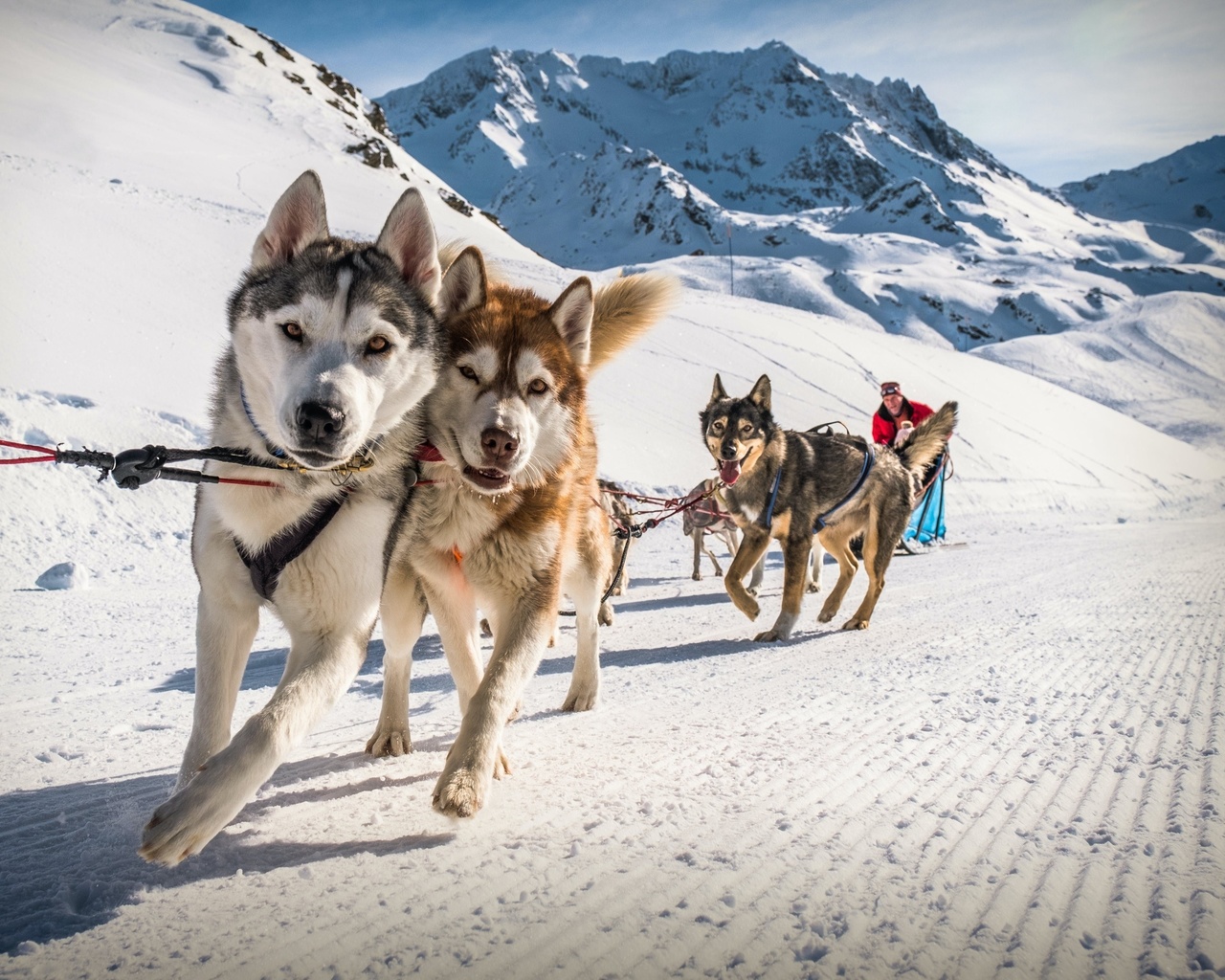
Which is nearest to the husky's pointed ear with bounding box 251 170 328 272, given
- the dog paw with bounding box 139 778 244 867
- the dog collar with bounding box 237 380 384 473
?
the dog collar with bounding box 237 380 384 473

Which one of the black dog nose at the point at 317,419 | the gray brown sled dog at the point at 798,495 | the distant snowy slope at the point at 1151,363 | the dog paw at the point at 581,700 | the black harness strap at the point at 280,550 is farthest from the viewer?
the distant snowy slope at the point at 1151,363

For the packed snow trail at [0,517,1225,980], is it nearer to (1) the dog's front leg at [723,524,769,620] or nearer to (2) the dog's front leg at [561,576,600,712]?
(2) the dog's front leg at [561,576,600,712]

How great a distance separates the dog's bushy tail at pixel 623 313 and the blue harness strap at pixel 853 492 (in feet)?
9.19

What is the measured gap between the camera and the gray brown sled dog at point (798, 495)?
547cm

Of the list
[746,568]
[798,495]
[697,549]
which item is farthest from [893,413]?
[746,568]

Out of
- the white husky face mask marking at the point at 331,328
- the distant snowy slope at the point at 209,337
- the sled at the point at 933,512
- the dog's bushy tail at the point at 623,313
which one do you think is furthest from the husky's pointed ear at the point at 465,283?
the sled at the point at 933,512

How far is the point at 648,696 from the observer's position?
3.52 meters

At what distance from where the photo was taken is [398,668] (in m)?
2.74

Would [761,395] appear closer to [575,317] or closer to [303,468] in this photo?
[575,317]

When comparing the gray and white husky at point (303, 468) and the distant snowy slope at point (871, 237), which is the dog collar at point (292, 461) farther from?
the distant snowy slope at point (871, 237)

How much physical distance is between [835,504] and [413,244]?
165 inches

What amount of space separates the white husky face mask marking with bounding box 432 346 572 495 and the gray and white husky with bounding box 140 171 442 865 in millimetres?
167

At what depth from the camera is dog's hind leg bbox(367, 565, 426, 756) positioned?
2.66m

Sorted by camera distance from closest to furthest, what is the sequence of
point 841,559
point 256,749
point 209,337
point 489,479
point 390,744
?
point 256,749 < point 489,479 < point 390,744 < point 841,559 < point 209,337
